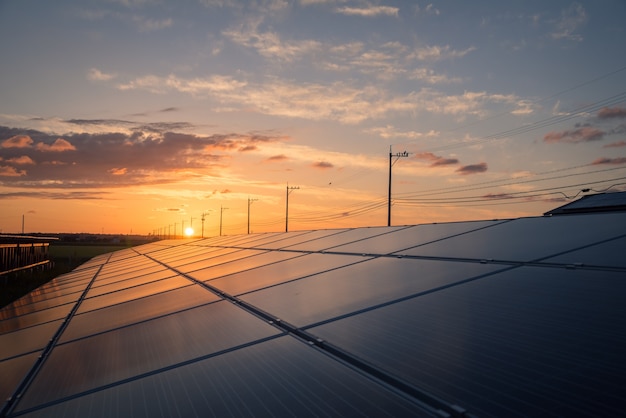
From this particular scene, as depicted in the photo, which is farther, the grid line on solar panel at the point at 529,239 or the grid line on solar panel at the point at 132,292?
the grid line on solar panel at the point at 132,292

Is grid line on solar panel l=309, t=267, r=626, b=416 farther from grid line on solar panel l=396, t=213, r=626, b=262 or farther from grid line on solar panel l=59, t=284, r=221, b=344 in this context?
grid line on solar panel l=59, t=284, r=221, b=344

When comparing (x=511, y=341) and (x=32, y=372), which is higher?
(x=511, y=341)

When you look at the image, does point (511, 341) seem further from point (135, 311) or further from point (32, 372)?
point (135, 311)

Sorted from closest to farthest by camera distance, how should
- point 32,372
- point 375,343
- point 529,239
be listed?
1. point 375,343
2. point 32,372
3. point 529,239

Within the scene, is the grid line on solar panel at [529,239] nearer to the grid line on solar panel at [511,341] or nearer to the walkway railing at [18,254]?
the grid line on solar panel at [511,341]

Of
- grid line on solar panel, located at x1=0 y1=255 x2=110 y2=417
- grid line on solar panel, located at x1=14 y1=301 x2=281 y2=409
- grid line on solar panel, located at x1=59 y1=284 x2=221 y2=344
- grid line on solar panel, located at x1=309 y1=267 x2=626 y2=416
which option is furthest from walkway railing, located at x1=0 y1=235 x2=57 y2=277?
grid line on solar panel, located at x1=309 y1=267 x2=626 y2=416

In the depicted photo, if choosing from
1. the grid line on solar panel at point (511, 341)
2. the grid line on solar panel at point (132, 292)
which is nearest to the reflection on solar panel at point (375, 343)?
the grid line on solar panel at point (511, 341)

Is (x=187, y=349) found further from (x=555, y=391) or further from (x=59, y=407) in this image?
(x=555, y=391)

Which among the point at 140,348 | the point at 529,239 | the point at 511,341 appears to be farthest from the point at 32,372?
the point at 529,239
